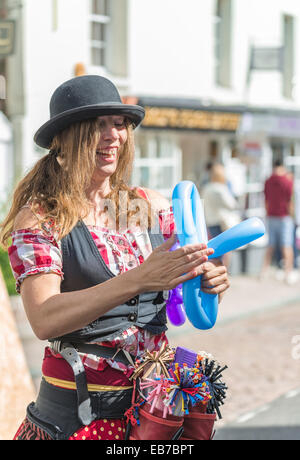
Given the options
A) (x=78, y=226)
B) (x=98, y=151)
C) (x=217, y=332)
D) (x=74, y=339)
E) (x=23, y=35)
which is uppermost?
(x=23, y=35)

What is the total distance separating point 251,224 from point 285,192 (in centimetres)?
1066

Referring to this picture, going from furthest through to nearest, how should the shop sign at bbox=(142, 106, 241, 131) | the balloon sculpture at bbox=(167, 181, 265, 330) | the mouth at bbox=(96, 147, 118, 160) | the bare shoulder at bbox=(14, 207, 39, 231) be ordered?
the shop sign at bbox=(142, 106, 241, 131) → the mouth at bbox=(96, 147, 118, 160) → the bare shoulder at bbox=(14, 207, 39, 231) → the balloon sculpture at bbox=(167, 181, 265, 330)

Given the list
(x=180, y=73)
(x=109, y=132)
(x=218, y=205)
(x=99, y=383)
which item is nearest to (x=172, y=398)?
(x=99, y=383)

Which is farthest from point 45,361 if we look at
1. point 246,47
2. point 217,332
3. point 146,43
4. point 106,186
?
point 246,47

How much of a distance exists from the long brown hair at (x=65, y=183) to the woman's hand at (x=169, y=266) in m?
0.31

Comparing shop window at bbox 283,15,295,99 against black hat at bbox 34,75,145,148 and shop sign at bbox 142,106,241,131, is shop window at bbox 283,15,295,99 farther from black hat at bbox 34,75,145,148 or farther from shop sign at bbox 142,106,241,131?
black hat at bbox 34,75,145,148

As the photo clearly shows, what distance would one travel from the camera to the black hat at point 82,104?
220 centimetres

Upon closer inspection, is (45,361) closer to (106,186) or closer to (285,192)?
(106,186)

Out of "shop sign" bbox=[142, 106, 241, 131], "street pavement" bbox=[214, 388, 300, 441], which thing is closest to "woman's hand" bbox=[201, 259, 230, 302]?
"street pavement" bbox=[214, 388, 300, 441]

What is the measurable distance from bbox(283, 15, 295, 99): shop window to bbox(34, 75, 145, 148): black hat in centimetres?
1462

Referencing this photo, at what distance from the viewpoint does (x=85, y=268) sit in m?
2.13

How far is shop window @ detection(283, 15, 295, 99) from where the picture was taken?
1617cm

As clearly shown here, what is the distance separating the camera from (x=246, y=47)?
14.7 metres

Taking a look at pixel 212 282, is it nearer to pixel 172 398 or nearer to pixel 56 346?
pixel 172 398
